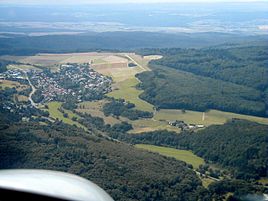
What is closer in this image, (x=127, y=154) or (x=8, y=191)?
(x=8, y=191)

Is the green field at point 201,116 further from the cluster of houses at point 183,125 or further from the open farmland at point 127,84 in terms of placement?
the cluster of houses at point 183,125

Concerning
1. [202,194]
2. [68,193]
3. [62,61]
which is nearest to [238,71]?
[62,61]

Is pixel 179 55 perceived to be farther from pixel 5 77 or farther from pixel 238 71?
pixel 5 77

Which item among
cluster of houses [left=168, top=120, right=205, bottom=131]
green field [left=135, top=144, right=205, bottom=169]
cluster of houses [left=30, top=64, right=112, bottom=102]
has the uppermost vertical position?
cluster of houses [left=30, top=64, right=112, bottom=102]

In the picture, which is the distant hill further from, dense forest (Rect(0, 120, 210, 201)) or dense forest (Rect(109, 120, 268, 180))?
dense forest (Rect(0, 120, 210, 201))

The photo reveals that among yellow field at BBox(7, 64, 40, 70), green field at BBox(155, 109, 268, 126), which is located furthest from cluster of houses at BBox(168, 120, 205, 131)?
yellow field at BBox(7, 64, 40, 70)
